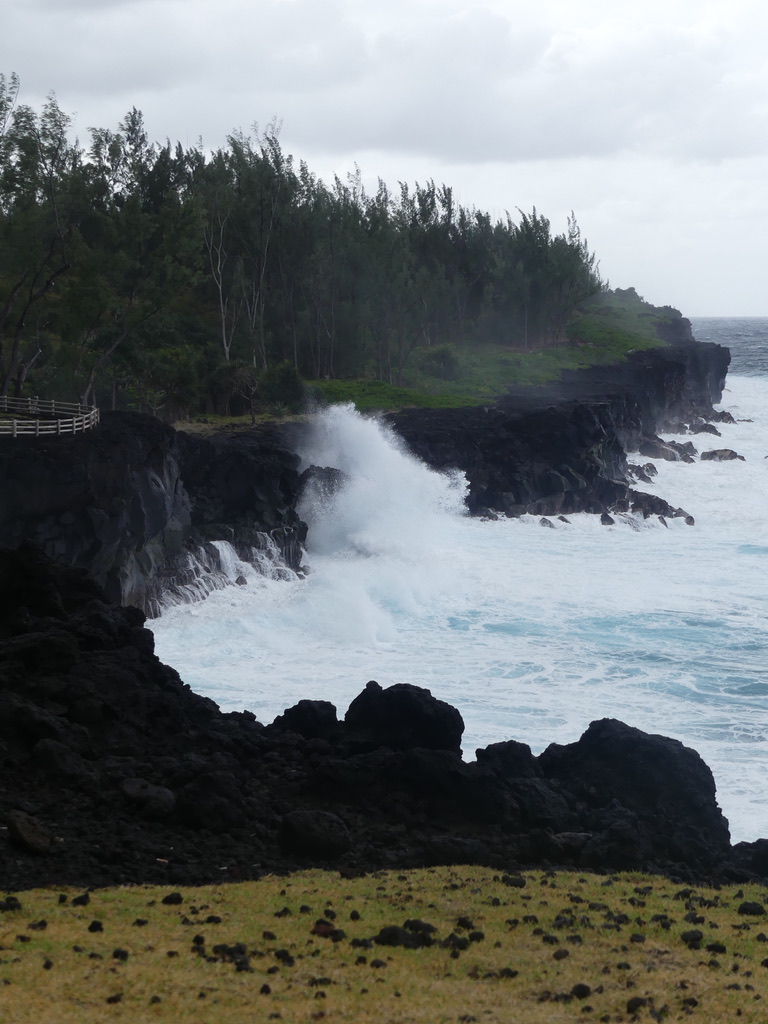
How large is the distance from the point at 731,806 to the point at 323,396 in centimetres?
4578

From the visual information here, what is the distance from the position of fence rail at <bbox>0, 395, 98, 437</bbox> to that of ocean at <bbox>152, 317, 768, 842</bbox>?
6606 millimetres

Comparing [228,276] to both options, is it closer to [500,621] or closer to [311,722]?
[500,621]

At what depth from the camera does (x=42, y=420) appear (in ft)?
122

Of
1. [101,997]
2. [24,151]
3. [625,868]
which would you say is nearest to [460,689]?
[625,868]

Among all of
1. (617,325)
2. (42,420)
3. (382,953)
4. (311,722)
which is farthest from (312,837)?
(617,325)

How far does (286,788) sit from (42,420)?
2141cm

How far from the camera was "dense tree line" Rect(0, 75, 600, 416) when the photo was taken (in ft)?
153

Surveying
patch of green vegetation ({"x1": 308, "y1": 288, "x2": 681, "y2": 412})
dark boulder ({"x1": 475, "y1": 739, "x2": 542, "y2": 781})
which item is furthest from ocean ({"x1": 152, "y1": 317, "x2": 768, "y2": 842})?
patch of green vegetation ({"x1": 308, "y1": 288, "x2": 681, "y2": 412})

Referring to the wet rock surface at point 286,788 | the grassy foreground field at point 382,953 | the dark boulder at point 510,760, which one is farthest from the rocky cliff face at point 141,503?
the grassy foreground field at point 382,953

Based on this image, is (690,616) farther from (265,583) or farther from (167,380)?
(167,380)

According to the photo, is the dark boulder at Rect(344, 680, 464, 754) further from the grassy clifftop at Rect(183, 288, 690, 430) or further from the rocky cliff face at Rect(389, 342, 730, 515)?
the rocky cliff face at Rect(389, 342, 730, 515)

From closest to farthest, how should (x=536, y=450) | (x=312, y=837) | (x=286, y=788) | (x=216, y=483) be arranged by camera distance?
(x=312, y=837) < (x=286, y=788) < (x=216, y=483) < (x=536, y=450)

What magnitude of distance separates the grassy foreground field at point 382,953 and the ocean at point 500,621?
696 cm

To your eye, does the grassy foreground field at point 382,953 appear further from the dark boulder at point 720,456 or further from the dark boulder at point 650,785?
the dark boulder at point 720,456
